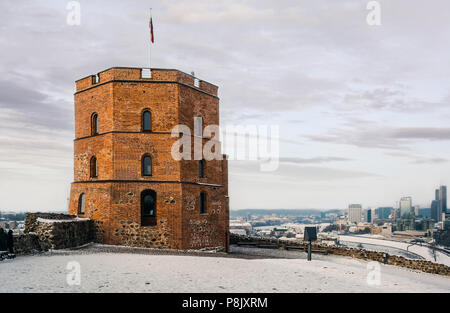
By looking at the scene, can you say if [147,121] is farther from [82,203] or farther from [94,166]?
[82,203]

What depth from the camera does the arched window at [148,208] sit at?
838 inches

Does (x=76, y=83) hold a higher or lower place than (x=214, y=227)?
higher

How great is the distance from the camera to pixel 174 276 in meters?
12.3

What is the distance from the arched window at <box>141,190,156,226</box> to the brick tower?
0.05 m

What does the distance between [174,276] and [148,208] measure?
9555 millimetres

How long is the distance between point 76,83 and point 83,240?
989 centimetres

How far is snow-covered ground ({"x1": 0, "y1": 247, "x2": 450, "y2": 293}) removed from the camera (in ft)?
35.5

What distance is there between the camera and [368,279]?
13.6 metres

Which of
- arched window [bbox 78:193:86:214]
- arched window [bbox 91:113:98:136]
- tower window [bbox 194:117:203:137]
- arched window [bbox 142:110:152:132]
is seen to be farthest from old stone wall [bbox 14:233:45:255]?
tower window [bbox 194:117:203:137]

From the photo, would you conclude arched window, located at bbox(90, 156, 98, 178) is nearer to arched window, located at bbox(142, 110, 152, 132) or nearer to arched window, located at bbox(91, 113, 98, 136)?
arched window, located at bbox(91, 113, 98, 136)

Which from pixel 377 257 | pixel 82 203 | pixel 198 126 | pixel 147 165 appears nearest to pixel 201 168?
pixel 198 126
